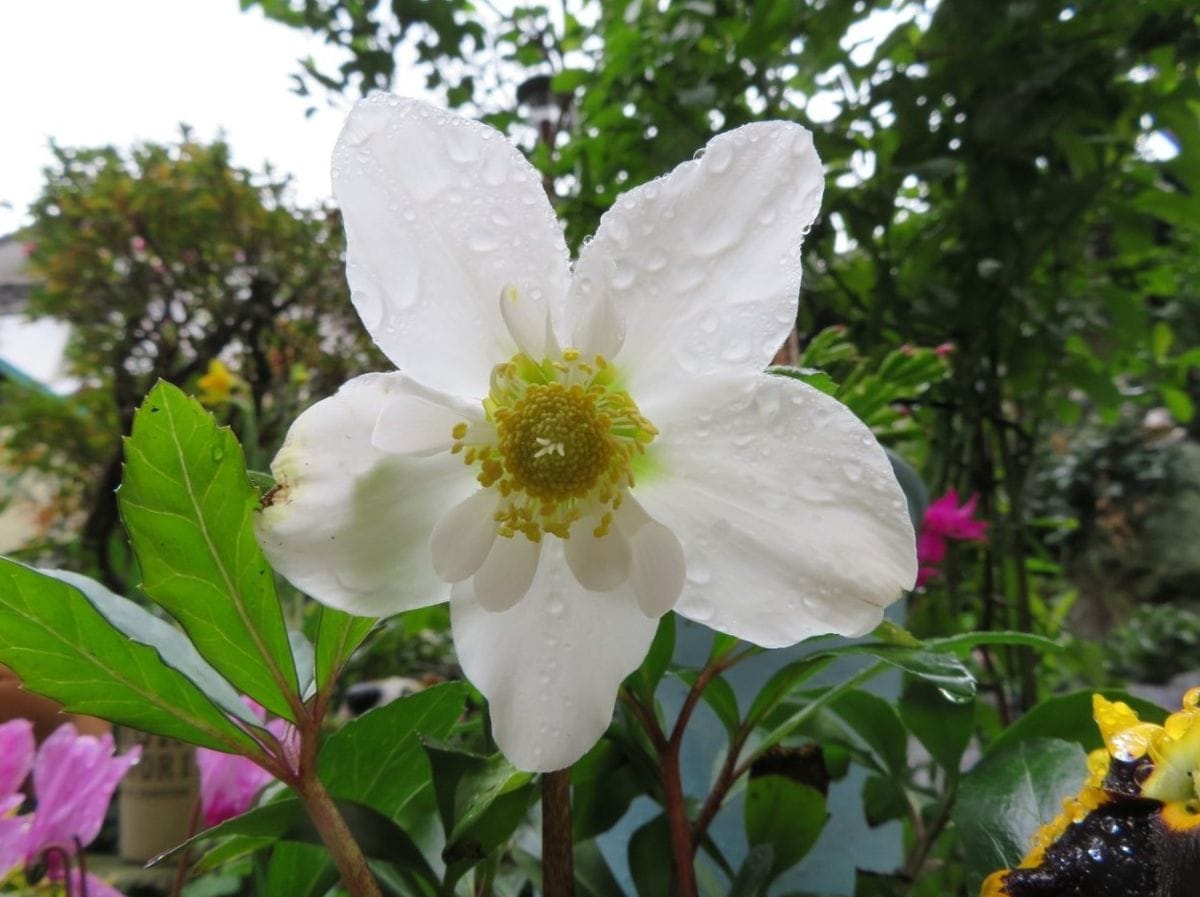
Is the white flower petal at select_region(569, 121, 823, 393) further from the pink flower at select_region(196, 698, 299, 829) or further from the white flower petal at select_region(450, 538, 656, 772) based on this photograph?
the pink flower at select_region(196, 698, 299, 829)

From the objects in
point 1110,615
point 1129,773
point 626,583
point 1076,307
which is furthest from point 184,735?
point 1110,615

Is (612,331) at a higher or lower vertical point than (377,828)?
higher

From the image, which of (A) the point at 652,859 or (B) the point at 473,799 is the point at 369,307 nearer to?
(B) the point at 473,799

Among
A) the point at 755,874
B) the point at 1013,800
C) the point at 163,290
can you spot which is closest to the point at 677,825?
the point at 755,874

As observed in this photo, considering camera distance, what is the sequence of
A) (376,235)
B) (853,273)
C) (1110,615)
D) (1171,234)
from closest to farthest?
(376,235), (853,273), (1171,234), (1110,615)

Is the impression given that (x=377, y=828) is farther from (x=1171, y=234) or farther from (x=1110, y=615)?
(x=1110, y=615)
